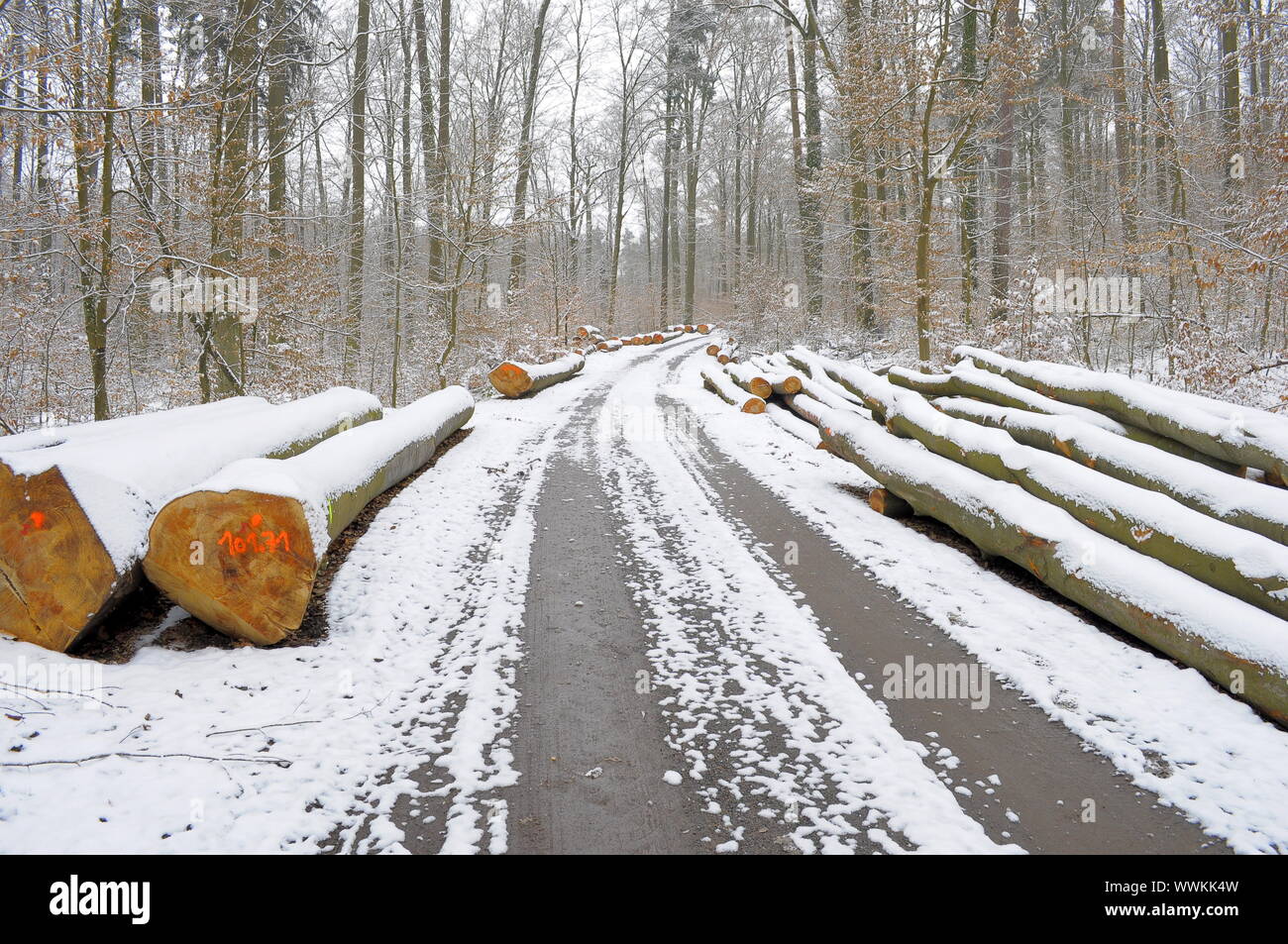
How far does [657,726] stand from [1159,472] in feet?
13.8

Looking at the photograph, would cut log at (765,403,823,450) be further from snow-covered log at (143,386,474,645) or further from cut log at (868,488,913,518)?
snow-covered log at (143,386,474,645)

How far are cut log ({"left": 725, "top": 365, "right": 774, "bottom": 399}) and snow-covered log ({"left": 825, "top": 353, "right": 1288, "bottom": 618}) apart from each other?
6143 mm

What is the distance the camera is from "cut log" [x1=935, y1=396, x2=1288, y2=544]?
4262 mm

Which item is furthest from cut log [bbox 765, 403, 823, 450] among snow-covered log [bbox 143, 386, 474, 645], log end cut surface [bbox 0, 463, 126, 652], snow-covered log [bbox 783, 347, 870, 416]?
log end cut surface [bbox 0, 463, 126, 652]

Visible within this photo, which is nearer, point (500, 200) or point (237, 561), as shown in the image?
point (237, 561)

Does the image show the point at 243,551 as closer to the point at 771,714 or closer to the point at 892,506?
the point at 771,714

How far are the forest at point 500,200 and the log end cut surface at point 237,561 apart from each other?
122 inches

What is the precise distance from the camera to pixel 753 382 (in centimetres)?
1313

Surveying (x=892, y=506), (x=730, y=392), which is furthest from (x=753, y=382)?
(x=892, y=506)

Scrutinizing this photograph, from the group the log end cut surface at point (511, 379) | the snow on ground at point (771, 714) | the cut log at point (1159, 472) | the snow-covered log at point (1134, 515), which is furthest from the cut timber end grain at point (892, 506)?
the log end cut surface at point (511, 379)

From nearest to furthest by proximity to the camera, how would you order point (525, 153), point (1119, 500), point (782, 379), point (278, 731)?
1. point (278, 731)
2. point (1119, 500)
3. point (782, 379)
4. point (525, 153)

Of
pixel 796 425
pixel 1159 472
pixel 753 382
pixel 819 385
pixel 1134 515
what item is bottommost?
pixel 1134 515

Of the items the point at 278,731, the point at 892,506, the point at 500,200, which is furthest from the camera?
the point at 500,200

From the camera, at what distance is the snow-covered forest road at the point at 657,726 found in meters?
2.61
